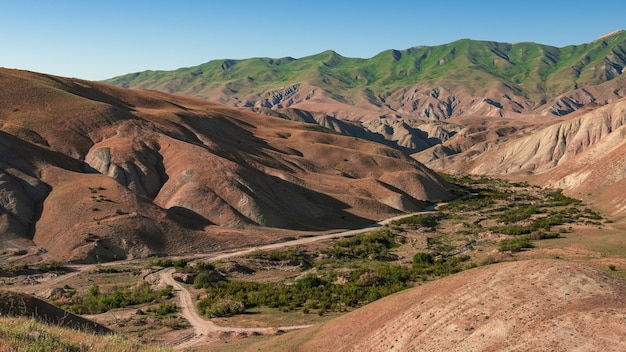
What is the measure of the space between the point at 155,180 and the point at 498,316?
74.9 m

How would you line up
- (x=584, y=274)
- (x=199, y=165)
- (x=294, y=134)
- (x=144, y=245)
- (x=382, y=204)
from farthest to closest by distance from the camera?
(x=294, y=134) → (x=382, y=204) → (x=199, y=165) → (x=144, y=245) → (x=584, y=274)

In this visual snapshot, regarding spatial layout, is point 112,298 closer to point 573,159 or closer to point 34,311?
point 34,311

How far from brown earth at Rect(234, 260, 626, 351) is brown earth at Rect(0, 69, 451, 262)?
147ft

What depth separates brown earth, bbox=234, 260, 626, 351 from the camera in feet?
57.6

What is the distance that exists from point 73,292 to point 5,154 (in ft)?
128

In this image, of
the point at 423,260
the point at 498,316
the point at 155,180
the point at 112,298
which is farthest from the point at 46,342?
the point at 155,180

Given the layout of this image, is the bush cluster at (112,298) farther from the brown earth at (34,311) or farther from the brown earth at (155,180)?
the brown earth at (34,311)

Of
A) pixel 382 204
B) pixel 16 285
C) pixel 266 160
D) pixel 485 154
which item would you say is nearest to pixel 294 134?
pixel 266 160

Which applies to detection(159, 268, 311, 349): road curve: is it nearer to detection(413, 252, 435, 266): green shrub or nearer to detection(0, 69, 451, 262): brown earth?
detection(0, 69, 451, 262): brown earth

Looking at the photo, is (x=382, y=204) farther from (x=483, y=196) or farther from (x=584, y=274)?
(x=584, y=274)

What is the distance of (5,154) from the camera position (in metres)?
72.7

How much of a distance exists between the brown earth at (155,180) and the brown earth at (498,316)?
1763 inches

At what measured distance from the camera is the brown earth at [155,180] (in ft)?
210

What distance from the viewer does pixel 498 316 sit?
19.6m
